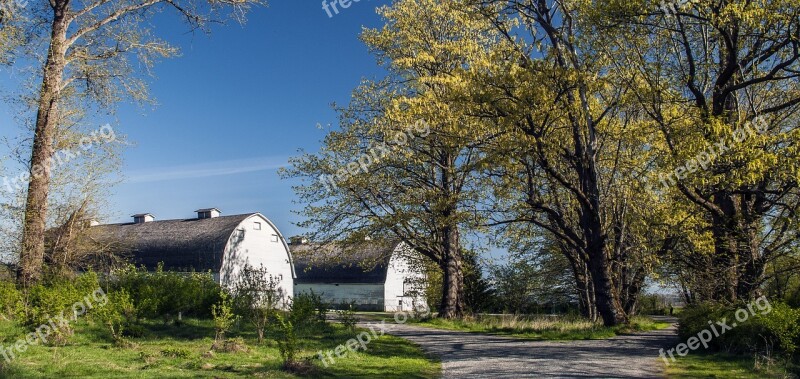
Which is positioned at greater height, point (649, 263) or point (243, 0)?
point (243, 0)

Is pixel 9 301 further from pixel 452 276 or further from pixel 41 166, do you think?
pixel 452 276

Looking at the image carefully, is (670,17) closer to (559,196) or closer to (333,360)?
(559,196)

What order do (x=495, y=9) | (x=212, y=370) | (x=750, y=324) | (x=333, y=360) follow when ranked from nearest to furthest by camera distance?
1. (x=212, y=370)
2. (x=333, y=360)
3. (x=750, y=324)
4. (x=495, y=9)

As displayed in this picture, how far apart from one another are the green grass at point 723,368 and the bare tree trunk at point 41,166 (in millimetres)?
17922

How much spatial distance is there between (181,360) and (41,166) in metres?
11.4

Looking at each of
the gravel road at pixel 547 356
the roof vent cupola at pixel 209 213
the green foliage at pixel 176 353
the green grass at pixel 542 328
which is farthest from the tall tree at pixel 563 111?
the roof vent cupola at pixel 209 213

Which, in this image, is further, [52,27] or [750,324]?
[52,27]

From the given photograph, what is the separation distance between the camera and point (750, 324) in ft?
A: 46.4

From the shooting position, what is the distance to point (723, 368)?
12.8 meters

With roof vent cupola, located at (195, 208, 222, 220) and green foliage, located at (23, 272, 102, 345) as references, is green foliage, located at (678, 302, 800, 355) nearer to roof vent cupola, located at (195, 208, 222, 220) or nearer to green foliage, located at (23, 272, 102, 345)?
green foliage, located at (23, 272, 102, 345)

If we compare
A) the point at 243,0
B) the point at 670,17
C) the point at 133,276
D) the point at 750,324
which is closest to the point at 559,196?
the point at 670,17

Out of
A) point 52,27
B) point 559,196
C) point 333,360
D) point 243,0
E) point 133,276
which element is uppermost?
point 243,0

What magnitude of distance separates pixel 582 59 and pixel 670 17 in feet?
12.4

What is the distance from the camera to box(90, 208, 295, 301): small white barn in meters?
42.6
